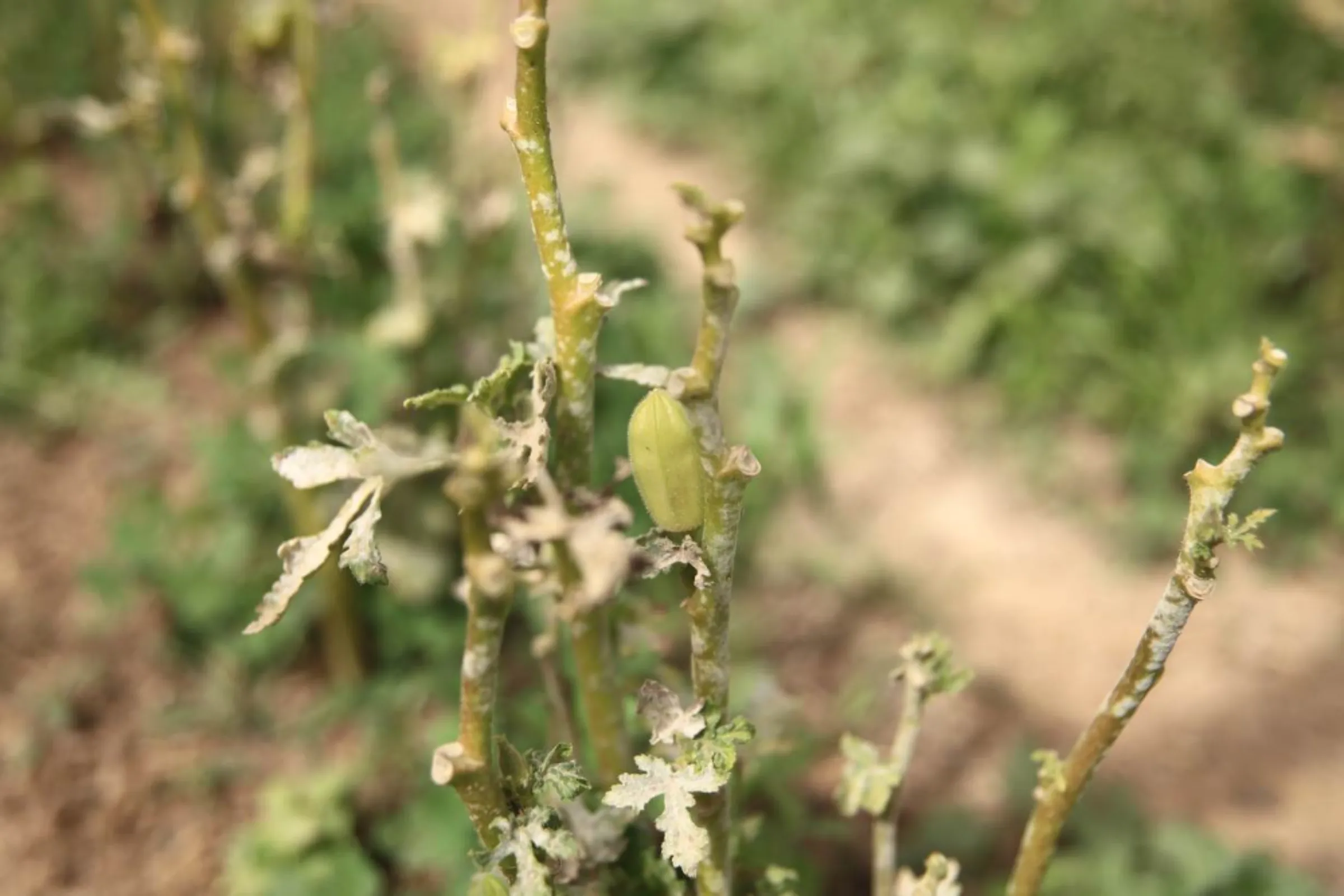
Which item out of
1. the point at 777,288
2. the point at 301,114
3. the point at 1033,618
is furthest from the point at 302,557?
the point at 777,288

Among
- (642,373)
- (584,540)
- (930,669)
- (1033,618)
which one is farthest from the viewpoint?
(1033,618)

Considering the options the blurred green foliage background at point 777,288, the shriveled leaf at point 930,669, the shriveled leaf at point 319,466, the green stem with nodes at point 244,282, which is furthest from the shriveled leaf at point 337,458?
the green stem with nodes at point 244,282

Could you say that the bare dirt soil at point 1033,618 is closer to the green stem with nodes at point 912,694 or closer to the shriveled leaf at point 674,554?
the green stem with nodes at point 912,694

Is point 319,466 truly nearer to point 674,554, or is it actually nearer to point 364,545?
point 364,545

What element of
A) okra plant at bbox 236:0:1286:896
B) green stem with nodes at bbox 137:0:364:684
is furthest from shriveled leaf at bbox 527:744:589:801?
green stem with nodes at bbox 137:0:364:684

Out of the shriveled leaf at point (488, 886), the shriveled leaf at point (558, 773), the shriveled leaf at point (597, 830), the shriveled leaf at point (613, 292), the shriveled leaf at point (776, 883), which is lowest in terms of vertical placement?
the shriveled leaf at point (776, 883)

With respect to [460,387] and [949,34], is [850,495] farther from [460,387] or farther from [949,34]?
[460,387]
